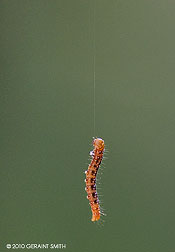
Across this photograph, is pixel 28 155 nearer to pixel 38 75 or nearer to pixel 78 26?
pixel 38 75

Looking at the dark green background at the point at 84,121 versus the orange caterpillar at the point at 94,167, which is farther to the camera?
the dark green background at the point at 84,121

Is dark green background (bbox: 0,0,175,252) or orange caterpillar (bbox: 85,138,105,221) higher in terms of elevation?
dark green background (bbox: 0,0,175,252)

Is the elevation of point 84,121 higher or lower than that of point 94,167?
higher

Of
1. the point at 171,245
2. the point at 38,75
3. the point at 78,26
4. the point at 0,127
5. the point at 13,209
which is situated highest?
the point at 78,26

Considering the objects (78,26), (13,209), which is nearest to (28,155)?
(13,209)

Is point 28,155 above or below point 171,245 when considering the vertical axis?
above

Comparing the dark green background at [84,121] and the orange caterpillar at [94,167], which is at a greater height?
the dark green background at [84,121]

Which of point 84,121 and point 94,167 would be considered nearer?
point 94,167
